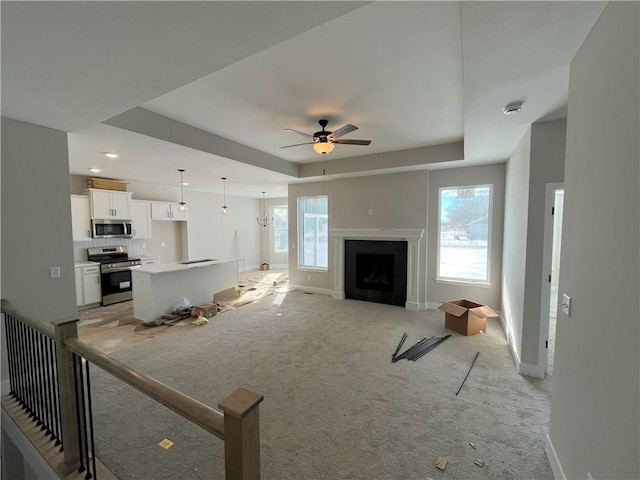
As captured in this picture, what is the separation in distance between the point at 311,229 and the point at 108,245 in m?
4.55

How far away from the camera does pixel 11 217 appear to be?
2654 millimetres

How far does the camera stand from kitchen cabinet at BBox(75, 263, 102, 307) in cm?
528

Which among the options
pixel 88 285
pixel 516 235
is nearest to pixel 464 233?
pixel 516 235

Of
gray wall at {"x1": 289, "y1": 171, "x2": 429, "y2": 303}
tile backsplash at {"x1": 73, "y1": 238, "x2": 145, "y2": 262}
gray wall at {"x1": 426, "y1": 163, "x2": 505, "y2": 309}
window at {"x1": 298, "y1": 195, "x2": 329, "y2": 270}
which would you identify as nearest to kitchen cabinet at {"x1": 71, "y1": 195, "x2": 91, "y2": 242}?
tile backsplash at {"x1": 73, "y1": 238, "x2": 145, "y2": 262}

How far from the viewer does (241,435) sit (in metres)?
0.96

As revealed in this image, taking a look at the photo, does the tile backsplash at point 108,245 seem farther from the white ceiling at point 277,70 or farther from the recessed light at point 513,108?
the recessed light at point 513,108

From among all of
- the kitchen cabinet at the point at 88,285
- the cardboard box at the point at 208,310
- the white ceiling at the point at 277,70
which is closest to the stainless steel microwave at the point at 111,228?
the kitchen cabinet at the point at 88,285

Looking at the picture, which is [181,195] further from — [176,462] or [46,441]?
[176,462]

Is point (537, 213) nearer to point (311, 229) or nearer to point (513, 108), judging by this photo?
point (513, 108)

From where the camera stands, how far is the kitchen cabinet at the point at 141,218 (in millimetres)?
6445

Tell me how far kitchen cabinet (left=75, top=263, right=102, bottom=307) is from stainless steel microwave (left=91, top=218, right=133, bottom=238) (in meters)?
0.66

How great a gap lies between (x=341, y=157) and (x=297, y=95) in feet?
8.88

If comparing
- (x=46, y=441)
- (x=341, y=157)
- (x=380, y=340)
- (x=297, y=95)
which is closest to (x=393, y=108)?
(x=297, y=95)

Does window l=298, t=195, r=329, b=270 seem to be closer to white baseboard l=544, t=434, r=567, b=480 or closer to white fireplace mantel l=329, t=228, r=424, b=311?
white fireplace mantel l=329, t=228, r=424, b=311
